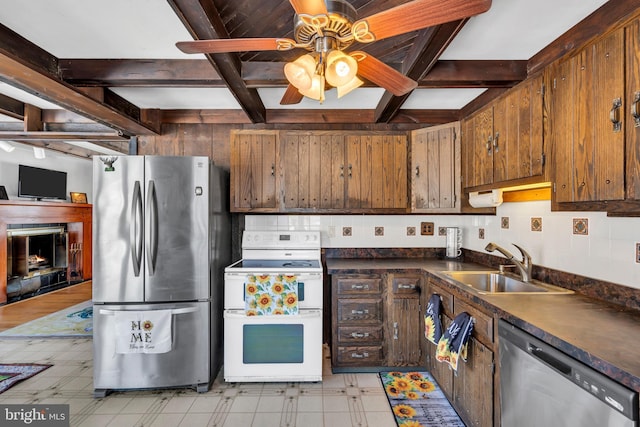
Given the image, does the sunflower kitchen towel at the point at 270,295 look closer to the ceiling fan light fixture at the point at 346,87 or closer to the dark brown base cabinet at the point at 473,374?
the dark brown base cabinet at the point at 473,374

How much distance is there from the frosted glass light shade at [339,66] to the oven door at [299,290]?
1.58 m

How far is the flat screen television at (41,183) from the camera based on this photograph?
4906mm

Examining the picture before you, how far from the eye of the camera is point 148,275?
7.47 feet

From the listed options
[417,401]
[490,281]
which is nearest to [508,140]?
[490,281]

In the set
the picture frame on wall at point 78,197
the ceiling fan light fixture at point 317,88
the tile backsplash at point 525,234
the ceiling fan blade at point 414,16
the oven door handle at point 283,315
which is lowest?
the oven door handle at point 283,315

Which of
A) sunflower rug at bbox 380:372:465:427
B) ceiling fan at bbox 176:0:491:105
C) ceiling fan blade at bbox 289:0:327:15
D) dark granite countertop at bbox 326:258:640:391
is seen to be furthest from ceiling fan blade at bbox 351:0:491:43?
sunflower rug at bbox 380:372:465:427

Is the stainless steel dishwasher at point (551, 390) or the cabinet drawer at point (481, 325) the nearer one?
the stainless steel dishwasher at point (551, 390)

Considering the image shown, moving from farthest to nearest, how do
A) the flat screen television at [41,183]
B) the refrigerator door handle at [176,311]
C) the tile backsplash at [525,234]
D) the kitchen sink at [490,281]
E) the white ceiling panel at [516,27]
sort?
1. the flat screen television at [41,183]
2. the refrigerator door handle at [176,311]
3. the kitchen sink at [490,281]
4. the tile backsplash at [525,234]
5. the white ceiling panel at [516,27]

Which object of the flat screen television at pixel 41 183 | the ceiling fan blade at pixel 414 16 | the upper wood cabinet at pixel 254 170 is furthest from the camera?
the flat screen television at pixel 41 183

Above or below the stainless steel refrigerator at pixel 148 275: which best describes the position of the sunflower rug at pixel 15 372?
below

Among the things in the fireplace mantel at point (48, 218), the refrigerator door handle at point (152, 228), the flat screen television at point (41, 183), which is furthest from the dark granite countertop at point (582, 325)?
the flat screen television at point (41, 183)

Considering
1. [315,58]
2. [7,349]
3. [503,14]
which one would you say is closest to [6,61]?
[315,58]

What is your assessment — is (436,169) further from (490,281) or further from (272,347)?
(272,347)

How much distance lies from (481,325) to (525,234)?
3.27 feet
